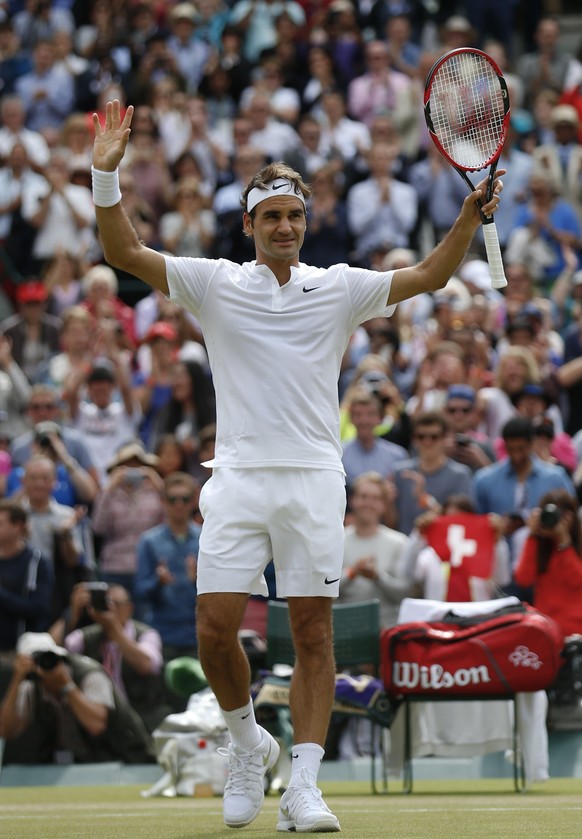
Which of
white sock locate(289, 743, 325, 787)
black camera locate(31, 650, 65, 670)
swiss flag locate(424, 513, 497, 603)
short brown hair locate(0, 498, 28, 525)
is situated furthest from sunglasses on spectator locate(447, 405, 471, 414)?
white sock locate(289, 743, 325, 787)

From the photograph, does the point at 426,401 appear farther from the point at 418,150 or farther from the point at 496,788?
the point at 418,150

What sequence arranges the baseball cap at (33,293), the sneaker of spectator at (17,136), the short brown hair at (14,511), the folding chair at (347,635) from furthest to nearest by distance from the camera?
the sneaker of spectator at (17,136) → the baseball cap at (33,293) → the short brown hair at (14,511) → the folding chair at (347,635)

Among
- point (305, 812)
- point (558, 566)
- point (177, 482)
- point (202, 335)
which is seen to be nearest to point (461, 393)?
point (202, 335)

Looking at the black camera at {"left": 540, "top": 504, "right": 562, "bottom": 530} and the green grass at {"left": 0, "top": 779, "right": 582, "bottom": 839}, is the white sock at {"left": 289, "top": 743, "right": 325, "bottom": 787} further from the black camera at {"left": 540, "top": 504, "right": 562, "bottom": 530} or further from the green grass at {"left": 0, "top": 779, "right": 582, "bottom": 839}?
the black camera at {"left": 540, "top": 504, "right": 562, "bottom": 530}

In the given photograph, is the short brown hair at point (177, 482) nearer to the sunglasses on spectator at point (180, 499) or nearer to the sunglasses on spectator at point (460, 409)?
the sunglasses on spectator at point (180, 499)

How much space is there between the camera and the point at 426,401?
13789 mm

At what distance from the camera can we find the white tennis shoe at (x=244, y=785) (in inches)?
264

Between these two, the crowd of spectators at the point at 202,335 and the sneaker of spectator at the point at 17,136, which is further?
the sneaker of spectator at the point at 17,136

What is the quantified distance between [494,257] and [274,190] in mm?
893

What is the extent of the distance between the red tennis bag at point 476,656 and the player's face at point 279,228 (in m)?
3.46

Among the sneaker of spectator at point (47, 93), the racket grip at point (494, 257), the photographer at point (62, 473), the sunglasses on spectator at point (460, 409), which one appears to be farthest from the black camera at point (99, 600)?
the sneaker of spectator at point (47, 93)

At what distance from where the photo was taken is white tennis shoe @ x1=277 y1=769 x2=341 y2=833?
638 cm

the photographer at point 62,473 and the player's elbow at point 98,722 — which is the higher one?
the photographer at point 62,473

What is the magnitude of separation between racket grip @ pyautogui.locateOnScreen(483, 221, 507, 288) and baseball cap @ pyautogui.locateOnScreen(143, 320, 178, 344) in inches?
329
